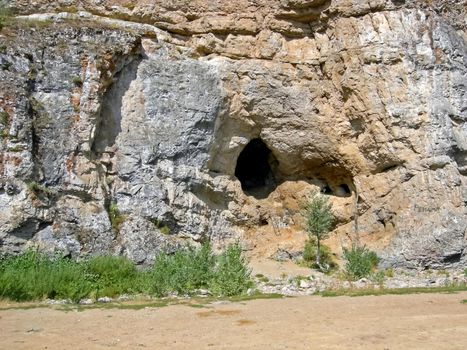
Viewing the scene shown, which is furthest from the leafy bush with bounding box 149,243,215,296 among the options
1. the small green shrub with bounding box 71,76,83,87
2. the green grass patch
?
the small green shrub with bounding box 71,76,83,87

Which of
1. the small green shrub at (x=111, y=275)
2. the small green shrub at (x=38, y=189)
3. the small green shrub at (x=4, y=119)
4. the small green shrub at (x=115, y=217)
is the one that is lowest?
the small green shrub at (x=111, y=275)

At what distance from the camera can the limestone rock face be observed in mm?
17203

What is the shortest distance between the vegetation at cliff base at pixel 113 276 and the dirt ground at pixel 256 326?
1.75 metres

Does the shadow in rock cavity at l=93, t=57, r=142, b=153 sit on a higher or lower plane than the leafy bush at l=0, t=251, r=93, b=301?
higher

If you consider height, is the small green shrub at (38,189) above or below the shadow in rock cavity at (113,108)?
below

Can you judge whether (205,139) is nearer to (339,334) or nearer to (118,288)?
(118,288)

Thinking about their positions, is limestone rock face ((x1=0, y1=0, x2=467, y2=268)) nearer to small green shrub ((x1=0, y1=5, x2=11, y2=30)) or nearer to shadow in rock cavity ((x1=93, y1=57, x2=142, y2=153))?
shadow in rock cavity ((x1=93, y1=57, x2=142, y2=153))

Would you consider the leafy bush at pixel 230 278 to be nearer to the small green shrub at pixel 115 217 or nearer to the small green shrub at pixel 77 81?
the small green shrub at pixel 115 217

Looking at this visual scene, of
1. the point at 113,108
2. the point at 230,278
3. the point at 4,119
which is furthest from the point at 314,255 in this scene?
the point at 4,119

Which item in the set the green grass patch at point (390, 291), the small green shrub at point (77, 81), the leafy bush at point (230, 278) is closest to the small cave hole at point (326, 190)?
the green grass patch at point (390, 291)

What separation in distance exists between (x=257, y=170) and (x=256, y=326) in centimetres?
1513

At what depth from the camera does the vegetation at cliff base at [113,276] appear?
1366 cm

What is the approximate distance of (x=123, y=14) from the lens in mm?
21000

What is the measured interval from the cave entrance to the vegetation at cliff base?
7.57 metres
